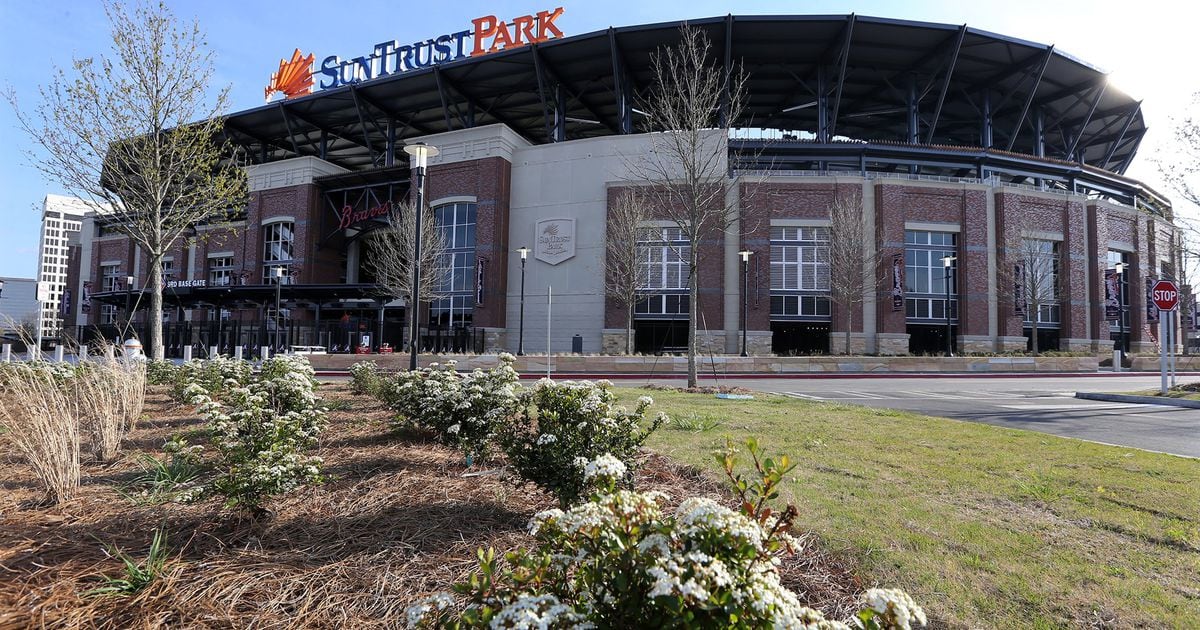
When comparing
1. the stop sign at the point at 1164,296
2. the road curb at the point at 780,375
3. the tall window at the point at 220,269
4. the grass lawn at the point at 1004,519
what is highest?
the tall window at the point at 220,269

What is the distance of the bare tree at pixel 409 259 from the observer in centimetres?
3225

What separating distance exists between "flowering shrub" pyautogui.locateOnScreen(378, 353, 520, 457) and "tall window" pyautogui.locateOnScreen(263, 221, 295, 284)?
142 ft

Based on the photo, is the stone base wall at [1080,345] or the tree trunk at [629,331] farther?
the stone base wall at [1080,345]

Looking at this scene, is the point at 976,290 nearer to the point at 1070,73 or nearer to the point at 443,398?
the point at 1070,73

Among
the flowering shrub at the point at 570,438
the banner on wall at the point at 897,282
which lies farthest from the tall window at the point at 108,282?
the banner on wall at the point at 897,282

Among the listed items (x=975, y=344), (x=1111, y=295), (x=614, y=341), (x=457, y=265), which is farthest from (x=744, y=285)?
(x=1111, y=295)

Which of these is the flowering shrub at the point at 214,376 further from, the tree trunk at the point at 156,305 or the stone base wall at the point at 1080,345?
the stone base wall at the point at 1080,345

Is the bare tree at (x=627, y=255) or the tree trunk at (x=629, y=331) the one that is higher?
the bare tree at (x=627, y=255)

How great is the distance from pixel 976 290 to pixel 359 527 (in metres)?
41.1

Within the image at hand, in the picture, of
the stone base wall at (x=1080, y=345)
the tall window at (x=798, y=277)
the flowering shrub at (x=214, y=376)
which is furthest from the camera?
the stone base wall at (x=1080, y=345)

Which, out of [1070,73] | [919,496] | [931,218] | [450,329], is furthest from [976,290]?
[919,496]

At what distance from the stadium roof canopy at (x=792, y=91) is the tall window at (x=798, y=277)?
357 inches

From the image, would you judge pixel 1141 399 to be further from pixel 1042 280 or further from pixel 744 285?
pixel 1042 280

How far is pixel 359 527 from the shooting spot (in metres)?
3.05
